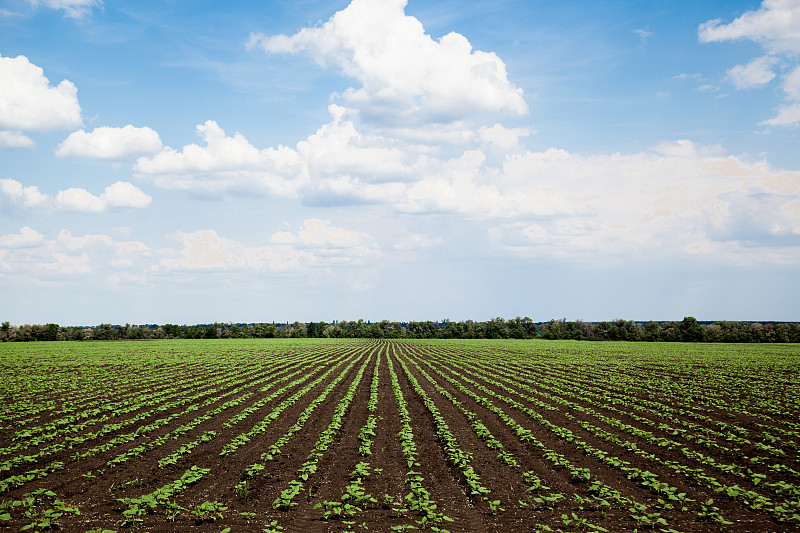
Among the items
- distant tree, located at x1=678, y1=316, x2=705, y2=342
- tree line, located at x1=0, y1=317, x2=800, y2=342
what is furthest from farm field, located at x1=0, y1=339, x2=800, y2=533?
tree line, located at x1=0, y1=317, x2=800, y2=342

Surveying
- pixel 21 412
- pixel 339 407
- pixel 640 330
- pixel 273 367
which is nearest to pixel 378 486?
pixel 339 407

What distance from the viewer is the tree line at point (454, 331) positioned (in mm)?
123963

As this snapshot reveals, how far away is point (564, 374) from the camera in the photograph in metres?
38.5

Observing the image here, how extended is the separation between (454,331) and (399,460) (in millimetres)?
164177

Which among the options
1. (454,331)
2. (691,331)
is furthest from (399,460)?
(454,331)

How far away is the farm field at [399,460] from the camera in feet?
33.5

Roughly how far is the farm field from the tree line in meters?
117

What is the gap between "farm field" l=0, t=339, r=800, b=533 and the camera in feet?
33.5

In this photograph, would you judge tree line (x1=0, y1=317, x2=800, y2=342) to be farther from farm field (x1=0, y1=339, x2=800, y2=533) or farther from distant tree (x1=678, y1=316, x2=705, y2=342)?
farm field (x1=0, y1=339, x2=800, y2=533)

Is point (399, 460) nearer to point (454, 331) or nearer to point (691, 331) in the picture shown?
point (691, 331)

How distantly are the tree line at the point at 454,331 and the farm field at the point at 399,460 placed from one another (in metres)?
117

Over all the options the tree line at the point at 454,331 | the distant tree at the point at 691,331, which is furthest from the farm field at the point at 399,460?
the tree line at the point at 454,331

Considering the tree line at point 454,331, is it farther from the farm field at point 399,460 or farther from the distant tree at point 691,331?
the farm field at point 399,460

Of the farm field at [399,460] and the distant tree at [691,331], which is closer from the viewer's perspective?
the farm field at [399,460]
